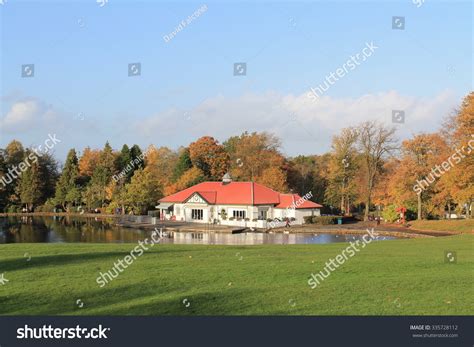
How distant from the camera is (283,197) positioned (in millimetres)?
48312

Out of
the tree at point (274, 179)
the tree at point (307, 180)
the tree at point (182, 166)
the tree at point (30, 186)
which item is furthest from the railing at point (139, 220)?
the tree at point (30, 186)

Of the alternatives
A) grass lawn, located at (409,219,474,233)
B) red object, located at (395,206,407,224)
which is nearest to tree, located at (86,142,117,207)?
red object, located at (395,206,407,224)

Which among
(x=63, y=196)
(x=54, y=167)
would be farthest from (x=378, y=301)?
(x=54, y=167)

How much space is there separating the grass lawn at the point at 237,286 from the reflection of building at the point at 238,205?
31.1 metres

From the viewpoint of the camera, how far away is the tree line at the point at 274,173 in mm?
40625

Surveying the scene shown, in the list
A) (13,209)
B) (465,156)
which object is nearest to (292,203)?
Answer: (465,156)

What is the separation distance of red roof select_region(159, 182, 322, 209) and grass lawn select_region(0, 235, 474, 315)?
31.7m

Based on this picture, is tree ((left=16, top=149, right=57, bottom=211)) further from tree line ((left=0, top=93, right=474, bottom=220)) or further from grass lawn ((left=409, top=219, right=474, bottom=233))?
grass lawn ((left=409, top=219, right=474, bottom=233))

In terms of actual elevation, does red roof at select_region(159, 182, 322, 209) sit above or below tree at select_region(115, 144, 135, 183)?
below

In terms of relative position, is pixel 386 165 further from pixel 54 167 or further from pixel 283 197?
pixel 54 167

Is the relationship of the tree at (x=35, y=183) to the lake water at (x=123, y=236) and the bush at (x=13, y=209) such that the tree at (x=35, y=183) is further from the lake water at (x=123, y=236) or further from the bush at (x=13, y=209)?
the lake water at (x=123, y=236)

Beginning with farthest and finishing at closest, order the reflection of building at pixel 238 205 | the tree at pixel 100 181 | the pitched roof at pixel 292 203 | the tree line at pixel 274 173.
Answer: the tree at pixel 100 181, the pitched roof at pixel 292 203, the reflection of building at pixel 238 205, the tree line at pixel 274 173

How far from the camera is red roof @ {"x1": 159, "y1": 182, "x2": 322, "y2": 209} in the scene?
4725 centimetres

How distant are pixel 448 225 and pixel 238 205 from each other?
19.0 meters
